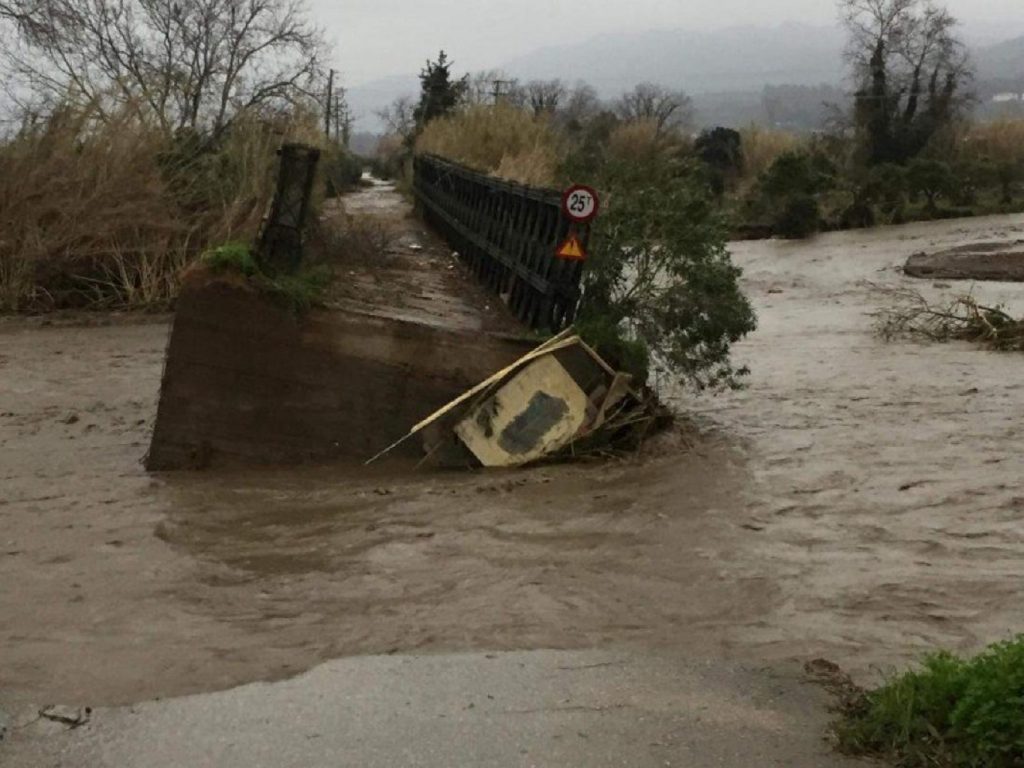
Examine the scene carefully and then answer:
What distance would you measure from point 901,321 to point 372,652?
43.6 feet

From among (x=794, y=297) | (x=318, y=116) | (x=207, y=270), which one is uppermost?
(x=318, y=116)

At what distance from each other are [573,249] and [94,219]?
11.2m

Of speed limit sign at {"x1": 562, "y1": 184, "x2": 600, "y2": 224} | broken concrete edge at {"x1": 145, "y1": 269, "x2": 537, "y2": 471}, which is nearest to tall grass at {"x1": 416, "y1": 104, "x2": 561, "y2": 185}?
speed limit sign at {"x1": 562, "y1": 184, "x2": 600, "y2": 224}

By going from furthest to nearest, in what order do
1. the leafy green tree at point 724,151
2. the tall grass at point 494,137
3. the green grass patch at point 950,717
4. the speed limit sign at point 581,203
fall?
the leafy green tree at point 724,151 < the tall grass at point 494,137 < the speed limit sign at point 581,203 < the green grass patch at point 950,717

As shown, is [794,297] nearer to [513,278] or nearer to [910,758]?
[513,278]

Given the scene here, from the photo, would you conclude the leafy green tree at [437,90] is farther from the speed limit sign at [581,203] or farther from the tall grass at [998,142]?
the speed limit sign at [581,203]

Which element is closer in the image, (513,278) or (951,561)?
(951,561)

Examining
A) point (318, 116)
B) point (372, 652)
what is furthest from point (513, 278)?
point (318, 116)

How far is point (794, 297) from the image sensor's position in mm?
24469

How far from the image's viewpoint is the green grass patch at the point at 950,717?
4.02 m

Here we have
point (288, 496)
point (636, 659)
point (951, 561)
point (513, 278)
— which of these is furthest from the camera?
point (513, 278)

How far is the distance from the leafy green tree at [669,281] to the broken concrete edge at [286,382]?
5.58 feet

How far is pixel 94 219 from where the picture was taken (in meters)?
19.8

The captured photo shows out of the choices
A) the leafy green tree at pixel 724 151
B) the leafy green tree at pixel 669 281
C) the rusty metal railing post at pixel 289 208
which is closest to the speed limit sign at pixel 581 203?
the leafy green tree at pixel 669 281
